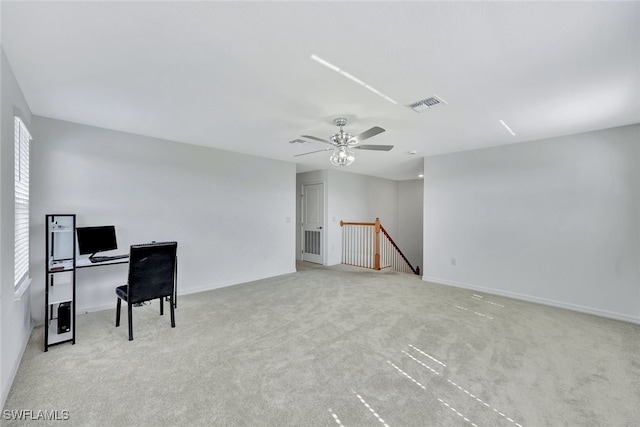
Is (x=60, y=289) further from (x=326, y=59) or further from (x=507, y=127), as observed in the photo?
(x=507, y=127)

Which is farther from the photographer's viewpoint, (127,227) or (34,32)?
(127,227)

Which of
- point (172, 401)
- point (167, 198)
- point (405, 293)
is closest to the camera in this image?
point (172, 401)

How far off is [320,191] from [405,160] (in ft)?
7.41

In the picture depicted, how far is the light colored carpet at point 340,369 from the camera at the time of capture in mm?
1871

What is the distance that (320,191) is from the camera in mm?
7027

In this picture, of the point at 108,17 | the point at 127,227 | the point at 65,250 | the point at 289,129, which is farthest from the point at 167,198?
the point at 108,17

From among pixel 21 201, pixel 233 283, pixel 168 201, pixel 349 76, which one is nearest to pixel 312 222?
pixel 233 283

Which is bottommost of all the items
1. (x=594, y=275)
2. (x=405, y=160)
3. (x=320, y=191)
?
(x=594, y=275)

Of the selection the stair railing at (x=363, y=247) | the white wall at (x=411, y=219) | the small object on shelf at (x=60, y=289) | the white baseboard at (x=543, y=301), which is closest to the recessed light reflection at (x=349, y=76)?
the small object on shelf at (x=60, y=289)

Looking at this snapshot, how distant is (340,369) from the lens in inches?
93.9

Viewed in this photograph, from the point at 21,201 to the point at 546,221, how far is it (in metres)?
6.50

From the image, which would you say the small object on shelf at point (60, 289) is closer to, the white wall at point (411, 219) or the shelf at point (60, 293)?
the shelf at point (60, 293)

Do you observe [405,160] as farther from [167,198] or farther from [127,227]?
[127,227]

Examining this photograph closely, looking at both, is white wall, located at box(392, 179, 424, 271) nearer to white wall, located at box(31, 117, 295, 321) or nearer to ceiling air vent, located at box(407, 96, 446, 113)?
white wall, located at box(31, 117, 295, 321)
